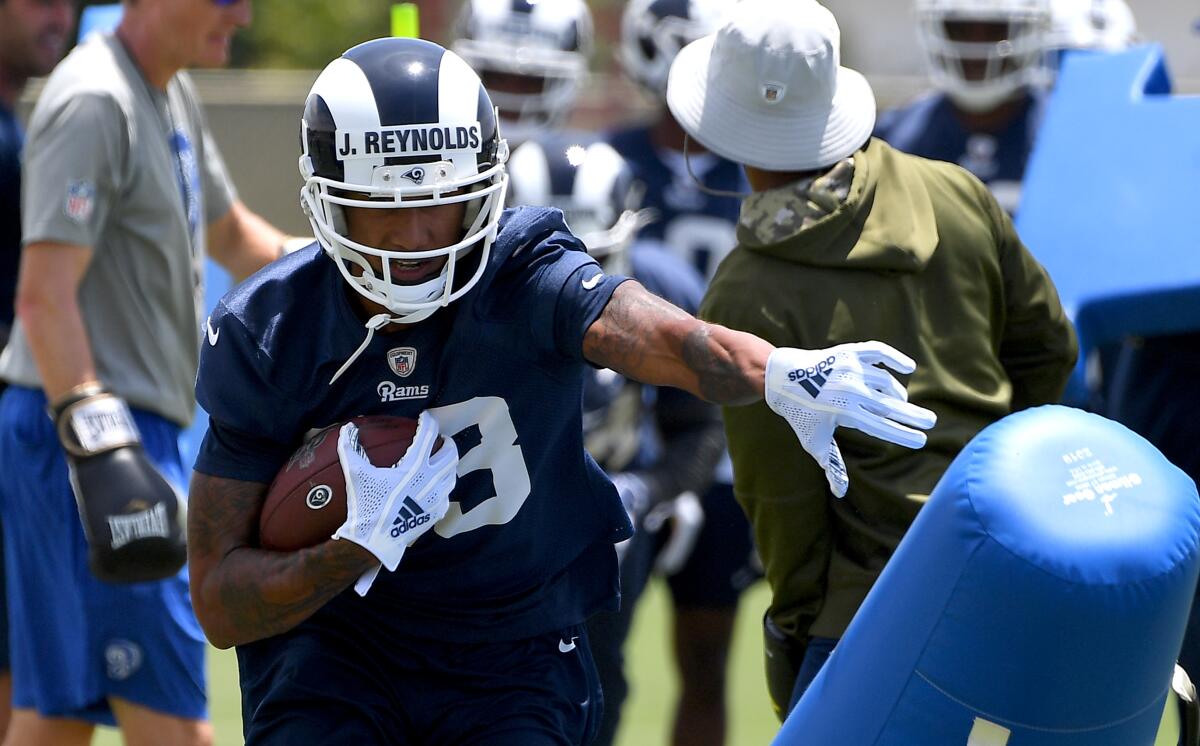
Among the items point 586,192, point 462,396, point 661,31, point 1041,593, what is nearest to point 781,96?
point 462,396

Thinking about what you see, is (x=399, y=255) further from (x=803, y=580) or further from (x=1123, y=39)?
(x=1123, y=39)

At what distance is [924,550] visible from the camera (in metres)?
2.64

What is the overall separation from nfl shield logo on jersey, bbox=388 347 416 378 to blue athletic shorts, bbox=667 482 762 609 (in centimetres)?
225

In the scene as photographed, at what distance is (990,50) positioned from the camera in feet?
20.6

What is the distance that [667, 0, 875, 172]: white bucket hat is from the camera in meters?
3.10

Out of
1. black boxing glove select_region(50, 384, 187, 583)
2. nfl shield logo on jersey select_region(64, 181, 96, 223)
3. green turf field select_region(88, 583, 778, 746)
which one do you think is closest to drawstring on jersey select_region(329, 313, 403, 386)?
black boxing glove select_region(50, 384, 187, 583)

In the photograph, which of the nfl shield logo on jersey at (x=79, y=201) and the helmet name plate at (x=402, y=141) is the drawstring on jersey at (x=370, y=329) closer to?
the helmet name plate at (x=402, y=141)

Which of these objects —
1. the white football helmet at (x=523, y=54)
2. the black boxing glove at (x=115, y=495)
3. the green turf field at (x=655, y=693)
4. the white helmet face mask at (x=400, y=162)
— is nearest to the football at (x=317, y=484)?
the white helmet face mask at (x=400, y=162)

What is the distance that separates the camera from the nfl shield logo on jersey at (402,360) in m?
2.79

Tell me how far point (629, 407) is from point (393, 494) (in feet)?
7.04

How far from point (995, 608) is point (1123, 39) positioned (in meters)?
4.85

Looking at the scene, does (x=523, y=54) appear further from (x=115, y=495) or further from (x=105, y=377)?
(x=115, y=495)

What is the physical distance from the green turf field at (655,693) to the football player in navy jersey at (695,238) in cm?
18

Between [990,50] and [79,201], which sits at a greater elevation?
[79,201]
